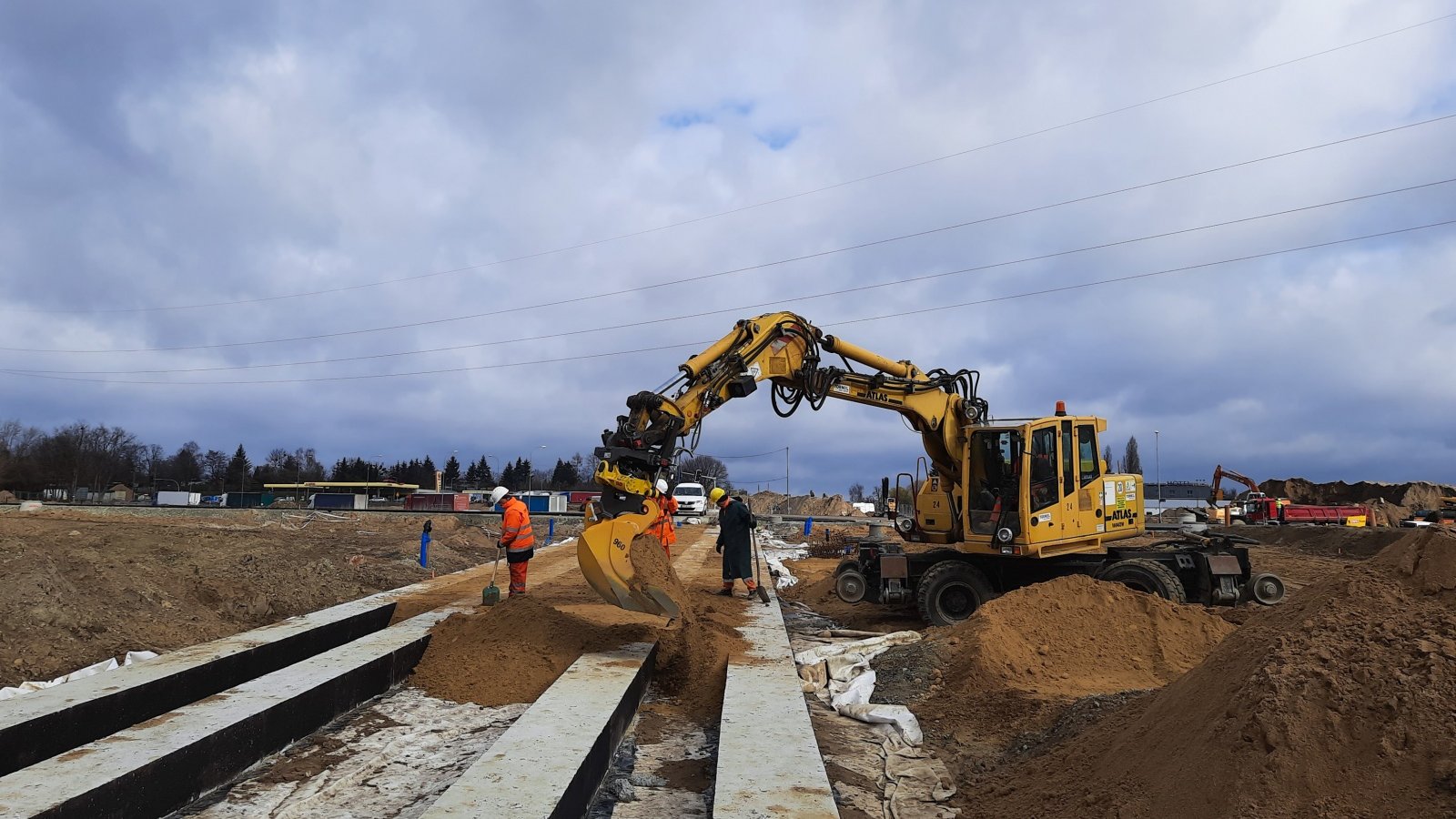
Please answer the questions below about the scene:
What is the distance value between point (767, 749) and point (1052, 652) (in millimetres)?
3966

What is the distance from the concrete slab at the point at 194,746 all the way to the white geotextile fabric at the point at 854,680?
3.89 metres

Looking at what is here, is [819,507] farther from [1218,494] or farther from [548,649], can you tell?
[548,649]

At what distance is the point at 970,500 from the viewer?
36.4ft

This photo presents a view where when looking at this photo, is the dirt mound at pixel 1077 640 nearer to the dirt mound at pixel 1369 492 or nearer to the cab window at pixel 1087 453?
the cab window at pixel 1087 453

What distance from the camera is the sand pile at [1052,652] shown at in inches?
267

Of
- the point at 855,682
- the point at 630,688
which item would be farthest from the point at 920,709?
the point at 630,688

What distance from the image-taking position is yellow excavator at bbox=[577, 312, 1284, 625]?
33.6ft

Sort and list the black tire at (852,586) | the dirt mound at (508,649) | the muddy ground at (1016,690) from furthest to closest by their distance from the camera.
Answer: the black tire at (852,586) < the dirt mound at (508,649) < the muddy ground at (1016,690)

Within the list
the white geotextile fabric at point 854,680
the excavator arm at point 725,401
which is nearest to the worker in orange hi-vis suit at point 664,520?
the excavator arm at point 725,401

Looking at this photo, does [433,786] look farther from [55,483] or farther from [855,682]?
[55,483]

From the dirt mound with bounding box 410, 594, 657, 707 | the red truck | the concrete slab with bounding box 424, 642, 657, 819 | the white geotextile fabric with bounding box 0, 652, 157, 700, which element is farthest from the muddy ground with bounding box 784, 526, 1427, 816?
the red truck

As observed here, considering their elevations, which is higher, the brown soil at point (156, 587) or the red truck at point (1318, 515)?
the red truck at point (1318, 515)

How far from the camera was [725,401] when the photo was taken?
388 inches

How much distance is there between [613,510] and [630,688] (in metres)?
1.61
